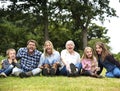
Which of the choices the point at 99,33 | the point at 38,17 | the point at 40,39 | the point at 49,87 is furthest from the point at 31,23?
the point at 49,87

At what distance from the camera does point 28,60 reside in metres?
13.7

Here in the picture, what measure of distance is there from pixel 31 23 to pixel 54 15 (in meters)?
2.22

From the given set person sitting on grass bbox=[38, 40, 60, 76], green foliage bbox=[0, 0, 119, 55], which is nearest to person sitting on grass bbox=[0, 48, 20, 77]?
person sitting on grass bbox=[38, 40, 60, 76]

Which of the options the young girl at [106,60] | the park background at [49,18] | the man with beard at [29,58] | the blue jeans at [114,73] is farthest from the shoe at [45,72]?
the park background at [49,18]

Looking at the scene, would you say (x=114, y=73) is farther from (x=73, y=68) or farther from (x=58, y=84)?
(x=58, y=84)

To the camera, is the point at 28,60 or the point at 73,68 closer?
the point at 73,68

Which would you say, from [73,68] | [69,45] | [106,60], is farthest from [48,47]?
[106,60]

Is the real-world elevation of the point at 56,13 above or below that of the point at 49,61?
above

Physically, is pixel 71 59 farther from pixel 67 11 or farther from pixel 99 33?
pixel 99 33

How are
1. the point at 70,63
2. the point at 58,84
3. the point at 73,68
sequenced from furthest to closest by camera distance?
the point at 70,63 < the point at 73,68 < the point at 58,84

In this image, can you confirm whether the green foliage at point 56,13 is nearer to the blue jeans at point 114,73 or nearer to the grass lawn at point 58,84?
the blue jeans at point 114,73

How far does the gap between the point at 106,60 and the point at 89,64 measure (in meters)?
0.58

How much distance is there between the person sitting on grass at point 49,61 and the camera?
13242 millimetres

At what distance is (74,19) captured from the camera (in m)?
40.2
